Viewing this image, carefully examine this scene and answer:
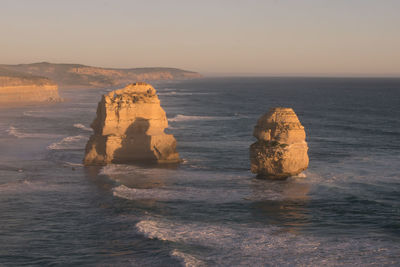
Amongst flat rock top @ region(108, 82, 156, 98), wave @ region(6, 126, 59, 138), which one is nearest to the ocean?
flat rock top @ region(108, 82, 156, 98)

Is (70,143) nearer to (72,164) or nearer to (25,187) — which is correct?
(72,164)

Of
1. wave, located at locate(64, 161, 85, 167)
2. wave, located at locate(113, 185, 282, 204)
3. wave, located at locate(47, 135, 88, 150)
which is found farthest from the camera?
wave, located at locate(47, 135, 88, 150)

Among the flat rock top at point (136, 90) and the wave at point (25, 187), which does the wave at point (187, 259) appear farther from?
the flat rock top at point (136, 90)

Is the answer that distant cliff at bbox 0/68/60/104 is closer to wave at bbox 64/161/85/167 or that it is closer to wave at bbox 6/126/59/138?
wave at bbox 6/126/59/138

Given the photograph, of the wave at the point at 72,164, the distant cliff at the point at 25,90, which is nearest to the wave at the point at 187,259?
the wave at the point at 72,164

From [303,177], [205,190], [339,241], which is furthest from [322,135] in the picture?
[339,241]
